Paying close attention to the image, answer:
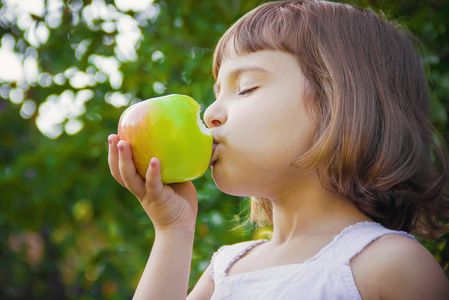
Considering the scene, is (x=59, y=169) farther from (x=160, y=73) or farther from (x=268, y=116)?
(x=268, y=116)

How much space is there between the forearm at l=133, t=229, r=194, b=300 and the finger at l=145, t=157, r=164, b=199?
0.40 feet

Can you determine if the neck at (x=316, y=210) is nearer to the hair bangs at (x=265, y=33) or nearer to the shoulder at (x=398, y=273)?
the shoulder at (x=398, y=273)

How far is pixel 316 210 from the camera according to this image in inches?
47.3

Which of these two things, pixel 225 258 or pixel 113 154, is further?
pixel 225 258

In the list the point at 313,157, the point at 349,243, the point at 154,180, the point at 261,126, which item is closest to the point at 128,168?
the point at 154,180

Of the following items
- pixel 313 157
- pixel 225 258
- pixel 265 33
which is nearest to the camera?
pixel 313 157

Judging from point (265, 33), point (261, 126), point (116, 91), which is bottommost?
point (116, 91)

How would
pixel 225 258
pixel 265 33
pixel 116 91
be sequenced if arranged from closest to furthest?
pixel 265 33, pixel 225 258, pixel 116 91

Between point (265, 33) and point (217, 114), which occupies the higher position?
point (265, 33)

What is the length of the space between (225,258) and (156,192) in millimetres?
305

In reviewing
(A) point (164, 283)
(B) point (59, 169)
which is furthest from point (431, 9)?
(B) point (59, 169)

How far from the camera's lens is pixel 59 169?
279 centimetres

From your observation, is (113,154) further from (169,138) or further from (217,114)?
(217,114)

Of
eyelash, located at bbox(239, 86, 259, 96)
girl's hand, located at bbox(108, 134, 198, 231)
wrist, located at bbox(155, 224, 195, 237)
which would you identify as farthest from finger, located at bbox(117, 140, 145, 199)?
eyelash, located at bbox(239, 86, 259, 96)
